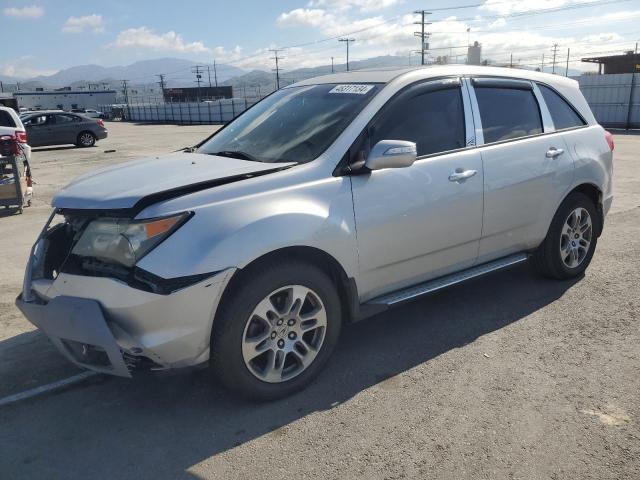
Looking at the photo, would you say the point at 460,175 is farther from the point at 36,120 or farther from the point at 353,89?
the point at 36,120

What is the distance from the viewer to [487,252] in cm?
419

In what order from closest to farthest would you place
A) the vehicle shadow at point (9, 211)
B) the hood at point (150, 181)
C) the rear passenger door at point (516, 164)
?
the hood at point (150, 181) < the rear passenger door at point (516, 164) < the vehicle shadow at point (9, 211)

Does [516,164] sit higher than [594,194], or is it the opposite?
[516,164]

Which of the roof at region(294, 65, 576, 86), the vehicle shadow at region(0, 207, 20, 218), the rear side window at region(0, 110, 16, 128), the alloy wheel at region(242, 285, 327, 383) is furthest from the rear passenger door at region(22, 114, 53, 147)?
the alloy wheel at region(242, 285, 327, 383)

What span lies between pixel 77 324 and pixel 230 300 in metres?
0.76

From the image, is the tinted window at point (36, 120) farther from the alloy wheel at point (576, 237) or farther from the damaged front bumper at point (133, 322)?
the alloy wheel at point (576, 237)

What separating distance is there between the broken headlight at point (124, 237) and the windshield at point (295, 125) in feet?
3.17

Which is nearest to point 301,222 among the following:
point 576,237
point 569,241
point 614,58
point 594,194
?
point 569,241

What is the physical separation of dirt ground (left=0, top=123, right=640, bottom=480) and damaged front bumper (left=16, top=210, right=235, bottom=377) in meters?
0.43

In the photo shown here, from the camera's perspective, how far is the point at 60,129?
74.6 feet

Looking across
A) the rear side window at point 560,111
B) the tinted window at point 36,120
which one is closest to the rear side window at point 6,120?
the tinted window at point 36,120

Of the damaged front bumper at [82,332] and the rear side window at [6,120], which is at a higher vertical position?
the rear side window at [6,120]

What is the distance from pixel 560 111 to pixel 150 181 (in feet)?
11.6

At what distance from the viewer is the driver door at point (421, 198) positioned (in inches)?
135
